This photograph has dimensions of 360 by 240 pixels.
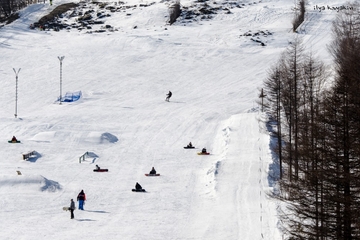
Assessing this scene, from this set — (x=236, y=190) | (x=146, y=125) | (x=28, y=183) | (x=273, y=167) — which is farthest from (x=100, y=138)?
(x=236, y=190)

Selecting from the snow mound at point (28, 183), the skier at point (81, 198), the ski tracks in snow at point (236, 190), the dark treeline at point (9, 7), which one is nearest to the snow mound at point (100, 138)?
the ski tracks in snow at point (236, 190)

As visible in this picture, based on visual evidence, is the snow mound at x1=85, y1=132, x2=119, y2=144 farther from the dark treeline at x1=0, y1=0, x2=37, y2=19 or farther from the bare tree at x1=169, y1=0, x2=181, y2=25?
the dark treeline at x1=0, y1=0, x2=37, y2=19

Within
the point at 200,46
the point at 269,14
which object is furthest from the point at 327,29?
the point at 200,46

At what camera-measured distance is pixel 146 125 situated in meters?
55.0

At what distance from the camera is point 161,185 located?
118ft

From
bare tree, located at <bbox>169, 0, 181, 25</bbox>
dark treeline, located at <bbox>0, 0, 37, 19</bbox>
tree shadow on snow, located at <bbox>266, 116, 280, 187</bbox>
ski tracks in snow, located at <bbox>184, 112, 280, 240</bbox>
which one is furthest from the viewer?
dark treeline, located at <bbox>0, 0, 37, 19</bbox>

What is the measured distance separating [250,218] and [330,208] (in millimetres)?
9565

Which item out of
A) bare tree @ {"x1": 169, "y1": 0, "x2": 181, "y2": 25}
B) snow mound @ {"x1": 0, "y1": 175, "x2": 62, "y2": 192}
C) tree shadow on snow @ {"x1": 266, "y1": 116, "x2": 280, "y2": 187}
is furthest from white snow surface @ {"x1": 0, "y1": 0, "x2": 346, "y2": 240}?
bare tree @ {"x1": 169, "y1": 0, "x2": 181, "y2": 25}

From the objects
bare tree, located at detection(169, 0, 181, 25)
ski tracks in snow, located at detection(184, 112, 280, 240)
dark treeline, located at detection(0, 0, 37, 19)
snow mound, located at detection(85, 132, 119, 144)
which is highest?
dark treeline, located at detection(0, 0, 37, 19)

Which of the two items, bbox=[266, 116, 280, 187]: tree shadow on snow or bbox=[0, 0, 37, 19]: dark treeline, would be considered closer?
bbox=[266, 116, 280, 187]: tree shadow on snow

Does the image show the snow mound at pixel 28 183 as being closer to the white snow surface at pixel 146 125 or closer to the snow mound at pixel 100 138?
the white snow surface at pixel 146 125

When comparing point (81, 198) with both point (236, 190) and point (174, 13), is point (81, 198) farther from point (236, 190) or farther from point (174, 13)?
point (174, 13)

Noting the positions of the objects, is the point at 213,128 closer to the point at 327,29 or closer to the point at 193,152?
the point at 193,152

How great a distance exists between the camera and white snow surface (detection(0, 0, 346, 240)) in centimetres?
2822
